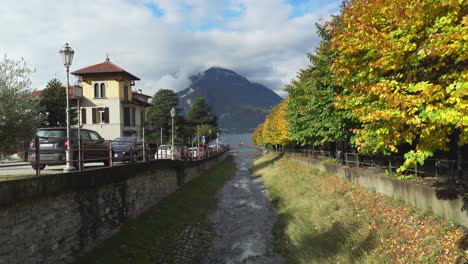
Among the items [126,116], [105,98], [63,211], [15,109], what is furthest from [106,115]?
[63,211]

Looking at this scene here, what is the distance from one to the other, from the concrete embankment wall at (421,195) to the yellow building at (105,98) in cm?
4255

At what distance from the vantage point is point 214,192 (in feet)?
105

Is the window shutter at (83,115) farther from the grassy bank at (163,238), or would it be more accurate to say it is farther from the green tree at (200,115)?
the green tree at (200,115)

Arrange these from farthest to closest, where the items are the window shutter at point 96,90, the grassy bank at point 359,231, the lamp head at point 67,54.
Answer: the window shutter at point 96,90
the lamp head at point 67,54
the grassy bank at point 359,231

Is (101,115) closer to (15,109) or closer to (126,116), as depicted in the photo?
(126,116)

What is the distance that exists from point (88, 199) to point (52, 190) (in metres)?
2.69

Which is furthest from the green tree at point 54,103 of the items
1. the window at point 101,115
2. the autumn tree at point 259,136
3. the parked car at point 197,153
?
the autumn tree at point 259,136

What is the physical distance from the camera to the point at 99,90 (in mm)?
53781

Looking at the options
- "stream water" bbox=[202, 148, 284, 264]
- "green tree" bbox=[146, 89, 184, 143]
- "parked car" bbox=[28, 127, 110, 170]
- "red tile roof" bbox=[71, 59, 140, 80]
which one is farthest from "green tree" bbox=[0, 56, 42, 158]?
"green tree" bbox=[146, 89, 184, 143]

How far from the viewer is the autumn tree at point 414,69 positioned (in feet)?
19.9

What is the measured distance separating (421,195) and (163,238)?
10.0 meters

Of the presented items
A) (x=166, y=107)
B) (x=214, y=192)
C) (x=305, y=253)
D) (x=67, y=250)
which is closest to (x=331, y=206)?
(x=305, y=253)

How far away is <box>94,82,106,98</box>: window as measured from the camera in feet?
176

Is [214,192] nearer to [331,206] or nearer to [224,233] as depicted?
[224,233]
